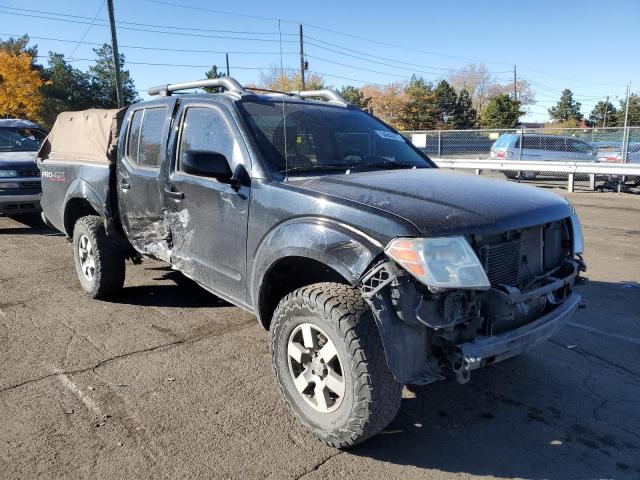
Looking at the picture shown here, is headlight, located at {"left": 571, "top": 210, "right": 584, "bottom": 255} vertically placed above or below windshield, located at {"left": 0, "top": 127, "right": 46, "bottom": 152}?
below

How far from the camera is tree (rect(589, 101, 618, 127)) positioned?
2451 inches

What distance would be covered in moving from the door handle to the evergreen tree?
57559mm

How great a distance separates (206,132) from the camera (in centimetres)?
396

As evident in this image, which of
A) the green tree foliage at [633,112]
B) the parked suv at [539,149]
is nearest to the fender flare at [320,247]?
the parked suv at [539,149]

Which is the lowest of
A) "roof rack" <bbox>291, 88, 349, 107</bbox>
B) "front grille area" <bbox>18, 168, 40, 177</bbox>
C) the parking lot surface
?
the parking lot surface

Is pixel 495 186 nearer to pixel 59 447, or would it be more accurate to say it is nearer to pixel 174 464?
pixel 174 464

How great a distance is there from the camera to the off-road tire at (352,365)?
2.61m

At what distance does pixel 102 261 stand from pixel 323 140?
273 cm

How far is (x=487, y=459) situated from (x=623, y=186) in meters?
14.8

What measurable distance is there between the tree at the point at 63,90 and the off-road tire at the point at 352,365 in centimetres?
4968

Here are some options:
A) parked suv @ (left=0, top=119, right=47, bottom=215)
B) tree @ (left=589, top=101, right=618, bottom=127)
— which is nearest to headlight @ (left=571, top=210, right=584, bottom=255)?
parked suv @ (left=0, top=119, right=47, bottom=215)

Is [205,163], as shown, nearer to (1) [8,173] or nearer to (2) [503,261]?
(2) [503,261]

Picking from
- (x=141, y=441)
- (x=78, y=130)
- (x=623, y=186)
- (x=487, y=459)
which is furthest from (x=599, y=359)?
(x=623, y=186)

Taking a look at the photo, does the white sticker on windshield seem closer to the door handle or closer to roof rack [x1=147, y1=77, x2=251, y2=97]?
roof rack [x1=147, y1=77, x2=251, y2=97]
